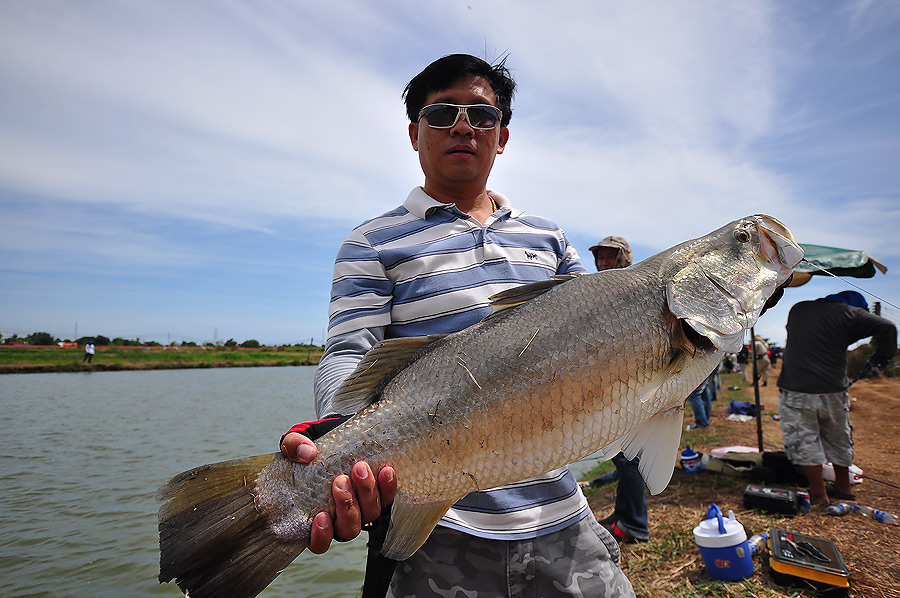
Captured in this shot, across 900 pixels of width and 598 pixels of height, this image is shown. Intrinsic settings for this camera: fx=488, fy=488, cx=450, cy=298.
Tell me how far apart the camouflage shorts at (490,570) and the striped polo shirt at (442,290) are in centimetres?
6

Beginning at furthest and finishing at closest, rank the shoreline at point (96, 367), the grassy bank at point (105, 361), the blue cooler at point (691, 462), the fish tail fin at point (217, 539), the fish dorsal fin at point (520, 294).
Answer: the grassy bank at point (105, 361) → the shoreline at point (96, 367) → the blue cooler at point (691, 462) → the fish dorsal fin at point (520, 294) → the fish tail fin at point (217, 539)

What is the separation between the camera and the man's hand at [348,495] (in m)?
Result: 1.65

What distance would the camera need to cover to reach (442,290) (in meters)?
2.26

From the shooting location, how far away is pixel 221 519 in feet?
5.32

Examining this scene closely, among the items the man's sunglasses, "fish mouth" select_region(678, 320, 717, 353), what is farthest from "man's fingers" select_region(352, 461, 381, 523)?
the man's sunglasses

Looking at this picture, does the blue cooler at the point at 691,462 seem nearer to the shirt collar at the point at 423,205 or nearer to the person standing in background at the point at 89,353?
the shirt collar at the point at 423,205

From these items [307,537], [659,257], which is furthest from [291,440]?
[659,257]

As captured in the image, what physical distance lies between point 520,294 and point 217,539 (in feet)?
4.53

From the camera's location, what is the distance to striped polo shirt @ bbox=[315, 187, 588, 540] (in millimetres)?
2057

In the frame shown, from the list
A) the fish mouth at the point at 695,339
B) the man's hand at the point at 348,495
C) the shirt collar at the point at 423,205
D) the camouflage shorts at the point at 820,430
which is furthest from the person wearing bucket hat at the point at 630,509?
the man's hand at the point at 348,495

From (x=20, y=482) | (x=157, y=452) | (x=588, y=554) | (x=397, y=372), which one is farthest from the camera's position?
(x=157, y=452)

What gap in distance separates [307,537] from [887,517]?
7.18 m

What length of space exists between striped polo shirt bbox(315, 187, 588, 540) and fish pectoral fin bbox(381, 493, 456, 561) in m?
0.33

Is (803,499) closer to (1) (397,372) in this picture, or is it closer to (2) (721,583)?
(2) (721,583)
